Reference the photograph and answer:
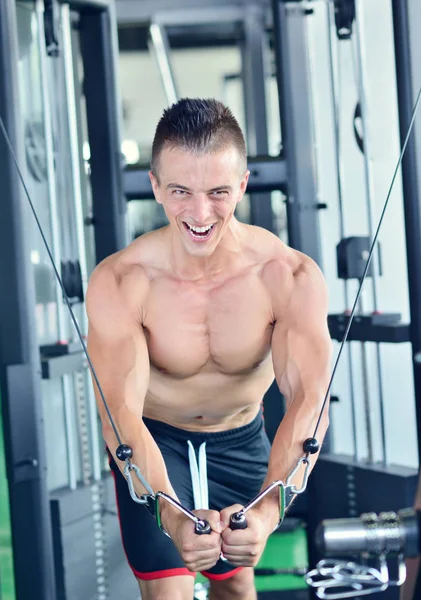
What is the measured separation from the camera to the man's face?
5.51 ft

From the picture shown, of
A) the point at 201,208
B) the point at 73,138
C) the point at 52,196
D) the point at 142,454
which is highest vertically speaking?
the point at 73,138

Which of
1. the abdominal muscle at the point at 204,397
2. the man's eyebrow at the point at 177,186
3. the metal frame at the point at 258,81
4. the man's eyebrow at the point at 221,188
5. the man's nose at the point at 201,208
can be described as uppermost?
the metal frame at the point at 258,81

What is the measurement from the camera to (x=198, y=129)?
5.56ft

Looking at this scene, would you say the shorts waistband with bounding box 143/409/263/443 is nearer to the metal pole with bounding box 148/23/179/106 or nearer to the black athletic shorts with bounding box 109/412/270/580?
the black athletic shorts with bounding box 109/412/270/580

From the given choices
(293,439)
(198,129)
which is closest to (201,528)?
(293,439)

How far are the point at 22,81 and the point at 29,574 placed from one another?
1.59 m

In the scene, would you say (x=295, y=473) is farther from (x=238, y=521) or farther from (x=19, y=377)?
(x=19, y=377)

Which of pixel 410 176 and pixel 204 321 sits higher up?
pixel 410 176

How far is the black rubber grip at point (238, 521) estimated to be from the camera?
5.19 ft

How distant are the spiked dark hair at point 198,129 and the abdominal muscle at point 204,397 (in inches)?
20.5

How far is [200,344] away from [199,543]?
0.52m

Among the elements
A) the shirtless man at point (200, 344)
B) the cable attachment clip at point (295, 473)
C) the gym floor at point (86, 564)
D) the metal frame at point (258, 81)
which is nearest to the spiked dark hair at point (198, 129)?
the shirtless man at point (200, 344)

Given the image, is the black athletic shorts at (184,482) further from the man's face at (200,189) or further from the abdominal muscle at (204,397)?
the man's face at (200,189)

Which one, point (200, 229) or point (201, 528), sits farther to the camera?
point (200, 229)
